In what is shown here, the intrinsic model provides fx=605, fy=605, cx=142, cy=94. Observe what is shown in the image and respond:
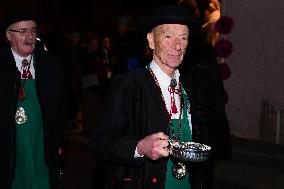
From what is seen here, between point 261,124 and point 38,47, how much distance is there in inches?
196

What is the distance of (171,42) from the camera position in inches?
137

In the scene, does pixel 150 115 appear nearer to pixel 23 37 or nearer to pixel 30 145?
pixel 30 145

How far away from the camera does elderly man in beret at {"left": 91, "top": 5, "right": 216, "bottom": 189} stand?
3418 millimetres

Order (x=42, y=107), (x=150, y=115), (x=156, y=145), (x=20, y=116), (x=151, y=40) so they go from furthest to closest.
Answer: (x=42, y=107) → (x=20, y=116) → (x=151, y=40) → (x=150, y=115) → (x=156, y=145)

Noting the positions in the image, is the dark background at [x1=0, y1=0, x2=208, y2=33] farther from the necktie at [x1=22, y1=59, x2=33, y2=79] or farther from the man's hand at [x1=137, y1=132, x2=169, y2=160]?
the man's hand at [x1=137, y1=132, x2=169, y2=160]

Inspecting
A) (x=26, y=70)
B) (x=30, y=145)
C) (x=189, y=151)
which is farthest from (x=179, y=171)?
(x=26, y=70)

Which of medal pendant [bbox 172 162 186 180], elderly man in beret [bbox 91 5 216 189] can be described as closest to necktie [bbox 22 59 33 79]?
elderly man in beret [bbox 91 5 216 189]

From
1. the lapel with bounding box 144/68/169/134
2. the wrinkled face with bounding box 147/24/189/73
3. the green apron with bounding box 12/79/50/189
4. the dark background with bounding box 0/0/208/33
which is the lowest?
the green apron with bounding box 12/79/50/189

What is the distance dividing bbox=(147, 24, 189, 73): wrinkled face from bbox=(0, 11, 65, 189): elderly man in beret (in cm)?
192

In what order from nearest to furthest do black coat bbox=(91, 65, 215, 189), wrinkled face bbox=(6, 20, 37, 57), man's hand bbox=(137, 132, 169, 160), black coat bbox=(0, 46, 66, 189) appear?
man's hand bbox=(137, 132, 169, 160)
black coat bbox=(91, 65, 215, 189)
black coat bbox=(0, 46, 66, 189)
wrinkled face bbox=(6, 20, 37, 57)

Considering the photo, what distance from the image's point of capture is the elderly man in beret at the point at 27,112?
16.5 ft

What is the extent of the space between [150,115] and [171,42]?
0.44 m

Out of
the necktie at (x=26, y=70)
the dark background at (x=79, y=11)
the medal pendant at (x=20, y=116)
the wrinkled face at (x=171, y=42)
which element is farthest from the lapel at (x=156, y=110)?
the dark background at (x=79, y=11)

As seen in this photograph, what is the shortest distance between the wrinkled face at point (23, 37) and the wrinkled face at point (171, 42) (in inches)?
77.4
